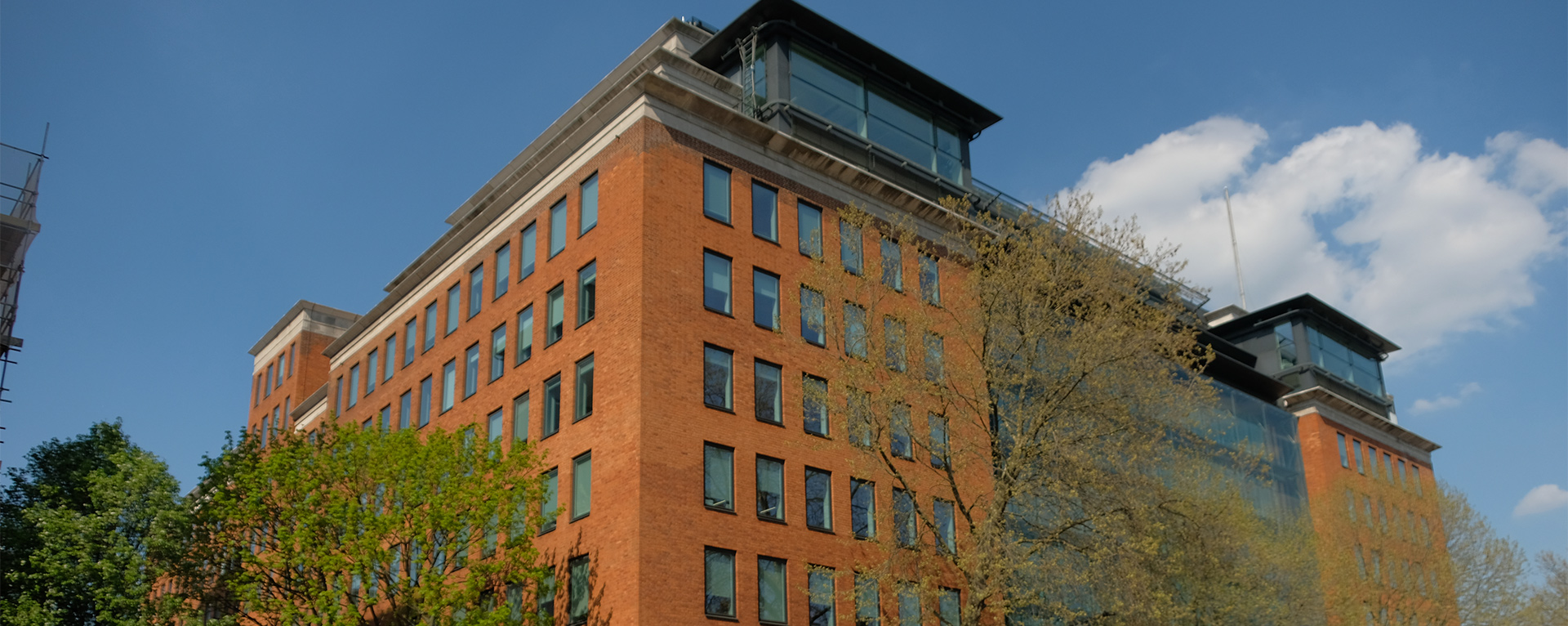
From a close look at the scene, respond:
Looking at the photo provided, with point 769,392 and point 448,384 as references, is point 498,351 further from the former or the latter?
point 769,392

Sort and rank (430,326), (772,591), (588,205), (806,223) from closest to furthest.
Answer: (772,591) < (588,205) < (806,223) < (430,326)

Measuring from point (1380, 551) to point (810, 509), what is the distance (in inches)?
1247

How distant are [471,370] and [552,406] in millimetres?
Result: 7133

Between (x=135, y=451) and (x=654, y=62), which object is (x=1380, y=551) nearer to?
(x=654, y=62)

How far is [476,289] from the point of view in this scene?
45656mm

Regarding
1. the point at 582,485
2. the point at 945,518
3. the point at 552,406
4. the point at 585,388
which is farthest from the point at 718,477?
the point at 945,518

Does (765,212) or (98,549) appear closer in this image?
(98,549)

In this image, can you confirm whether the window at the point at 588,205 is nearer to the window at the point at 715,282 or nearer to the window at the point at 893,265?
the window at the point at 715,282

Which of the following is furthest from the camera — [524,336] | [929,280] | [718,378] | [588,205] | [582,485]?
[929,280]

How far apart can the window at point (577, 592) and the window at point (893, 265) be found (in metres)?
12.6

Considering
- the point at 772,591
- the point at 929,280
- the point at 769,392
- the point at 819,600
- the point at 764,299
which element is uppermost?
the point at 929,280

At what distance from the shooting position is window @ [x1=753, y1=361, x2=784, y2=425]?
1438 inches

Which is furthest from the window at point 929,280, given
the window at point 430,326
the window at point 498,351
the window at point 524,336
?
the window at point 430,326

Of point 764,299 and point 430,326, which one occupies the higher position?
point 430,326
